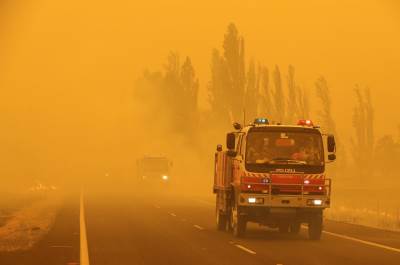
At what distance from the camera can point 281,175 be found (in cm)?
2150

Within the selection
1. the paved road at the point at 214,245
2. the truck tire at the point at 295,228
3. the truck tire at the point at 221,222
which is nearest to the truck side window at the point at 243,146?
the paved road at the point at 214,245

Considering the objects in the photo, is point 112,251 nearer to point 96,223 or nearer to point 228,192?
point 228,192

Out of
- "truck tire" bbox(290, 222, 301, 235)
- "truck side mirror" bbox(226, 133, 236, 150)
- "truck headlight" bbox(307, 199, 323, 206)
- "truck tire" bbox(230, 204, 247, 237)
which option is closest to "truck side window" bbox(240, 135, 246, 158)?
"truck side mirror" bbox(226, 133, 236, 150)

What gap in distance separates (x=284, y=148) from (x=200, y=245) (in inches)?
145

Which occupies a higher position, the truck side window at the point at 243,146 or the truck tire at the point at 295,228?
the truck side window at the point at 243,146

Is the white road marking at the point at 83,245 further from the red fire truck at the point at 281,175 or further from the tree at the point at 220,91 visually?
the tree at the point at 220,91

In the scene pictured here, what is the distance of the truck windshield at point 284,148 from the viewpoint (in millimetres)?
21656

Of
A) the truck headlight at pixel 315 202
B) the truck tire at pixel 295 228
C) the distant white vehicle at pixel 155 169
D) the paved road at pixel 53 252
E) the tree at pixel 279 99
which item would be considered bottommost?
the paved road at pixel 53 252

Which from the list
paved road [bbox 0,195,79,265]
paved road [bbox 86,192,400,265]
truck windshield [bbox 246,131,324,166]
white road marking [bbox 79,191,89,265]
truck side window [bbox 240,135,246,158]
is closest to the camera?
paved road [bbox 0,195,79,265]

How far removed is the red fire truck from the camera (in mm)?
21516

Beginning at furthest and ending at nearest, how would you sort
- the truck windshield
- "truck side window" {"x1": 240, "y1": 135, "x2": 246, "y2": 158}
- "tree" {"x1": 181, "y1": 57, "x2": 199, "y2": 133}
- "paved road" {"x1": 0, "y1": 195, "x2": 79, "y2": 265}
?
"tree" {"x1": 181, "y1": 57, "x2": 199, "y2": 133}
"truck side window" {"x1": 240, "y1": 135, "x2": 246, "y2": 158}
the truck windshield
"paved road" {"x1": 0, "y1": 195, "x2": 79, "y2": 265}

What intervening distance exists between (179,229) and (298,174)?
18.1 ft

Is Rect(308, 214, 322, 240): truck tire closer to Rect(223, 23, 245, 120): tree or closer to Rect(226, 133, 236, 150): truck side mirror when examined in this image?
Rect(226, 133, 236, 150): truck side mirror

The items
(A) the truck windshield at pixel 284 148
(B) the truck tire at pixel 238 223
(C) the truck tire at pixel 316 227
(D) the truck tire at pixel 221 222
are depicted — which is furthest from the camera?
(D) the truck tire at pixel 221 222
